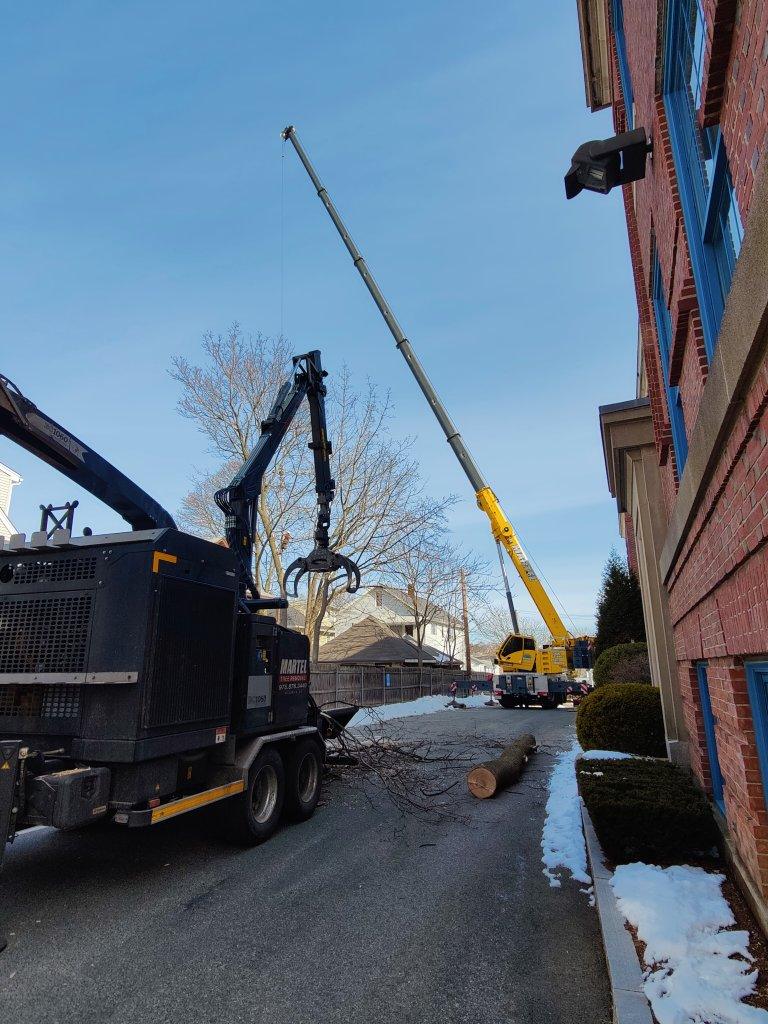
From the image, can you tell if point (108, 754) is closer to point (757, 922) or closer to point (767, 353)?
point (757, 922)

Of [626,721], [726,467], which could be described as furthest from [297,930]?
[626,721]

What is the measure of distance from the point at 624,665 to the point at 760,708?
11.5 meters

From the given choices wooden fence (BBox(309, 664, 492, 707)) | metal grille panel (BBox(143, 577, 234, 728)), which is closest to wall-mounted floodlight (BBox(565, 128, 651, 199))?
metal grille panel (BBox(143, 577, 234, 728))

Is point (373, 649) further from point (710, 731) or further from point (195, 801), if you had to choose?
point (195, 801)

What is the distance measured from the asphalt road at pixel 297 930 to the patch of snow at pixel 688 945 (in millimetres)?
359

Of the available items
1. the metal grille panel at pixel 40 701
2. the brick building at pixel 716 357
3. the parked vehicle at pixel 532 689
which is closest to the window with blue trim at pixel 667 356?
the brick building at pixel 716 357

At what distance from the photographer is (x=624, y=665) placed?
14.3 meters

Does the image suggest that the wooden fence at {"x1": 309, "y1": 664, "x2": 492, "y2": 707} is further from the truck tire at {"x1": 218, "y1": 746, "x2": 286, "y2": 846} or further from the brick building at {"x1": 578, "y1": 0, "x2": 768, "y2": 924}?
the brick building at {"x1": 578, "y1": 0, "x2": 768, "y2": 924}

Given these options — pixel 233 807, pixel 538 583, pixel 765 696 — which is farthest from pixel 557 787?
pixel 538 583

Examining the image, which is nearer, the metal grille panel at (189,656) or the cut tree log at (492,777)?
the metal grille panel at (189,656)

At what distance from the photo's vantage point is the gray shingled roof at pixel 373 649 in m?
39.8

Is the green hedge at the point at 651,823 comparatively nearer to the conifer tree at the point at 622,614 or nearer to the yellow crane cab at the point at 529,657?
the conifer tree at the point at 622,614

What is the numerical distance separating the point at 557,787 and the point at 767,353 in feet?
27.3

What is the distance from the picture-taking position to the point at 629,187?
10039 mm
